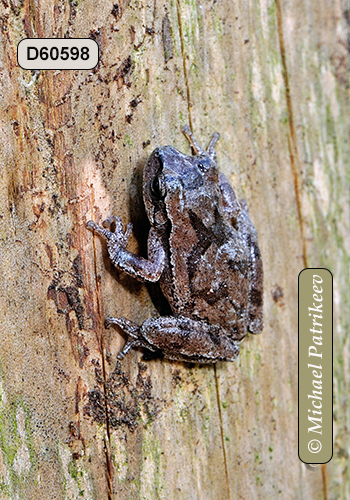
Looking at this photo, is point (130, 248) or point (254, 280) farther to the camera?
point (254, 280)

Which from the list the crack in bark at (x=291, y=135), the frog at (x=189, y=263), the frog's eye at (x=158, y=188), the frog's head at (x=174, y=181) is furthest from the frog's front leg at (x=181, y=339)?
the crack in bark at (x=291, y=135)

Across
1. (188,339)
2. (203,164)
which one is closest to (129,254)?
(188,339)

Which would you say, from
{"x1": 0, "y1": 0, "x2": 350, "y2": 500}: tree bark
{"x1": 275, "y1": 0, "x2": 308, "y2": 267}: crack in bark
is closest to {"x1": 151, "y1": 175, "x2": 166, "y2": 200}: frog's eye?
{"x1": 0, "y1": 0, "x2": 350, "y2": 500}: tree bark

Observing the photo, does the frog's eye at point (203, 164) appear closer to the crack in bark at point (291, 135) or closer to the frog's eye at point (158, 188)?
the frog's eye at point (158, 188)

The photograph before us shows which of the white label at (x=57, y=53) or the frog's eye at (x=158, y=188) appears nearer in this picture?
the white label at (x=57, y=53)

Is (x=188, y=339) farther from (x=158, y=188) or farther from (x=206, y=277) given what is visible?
(x=158, y=188)
